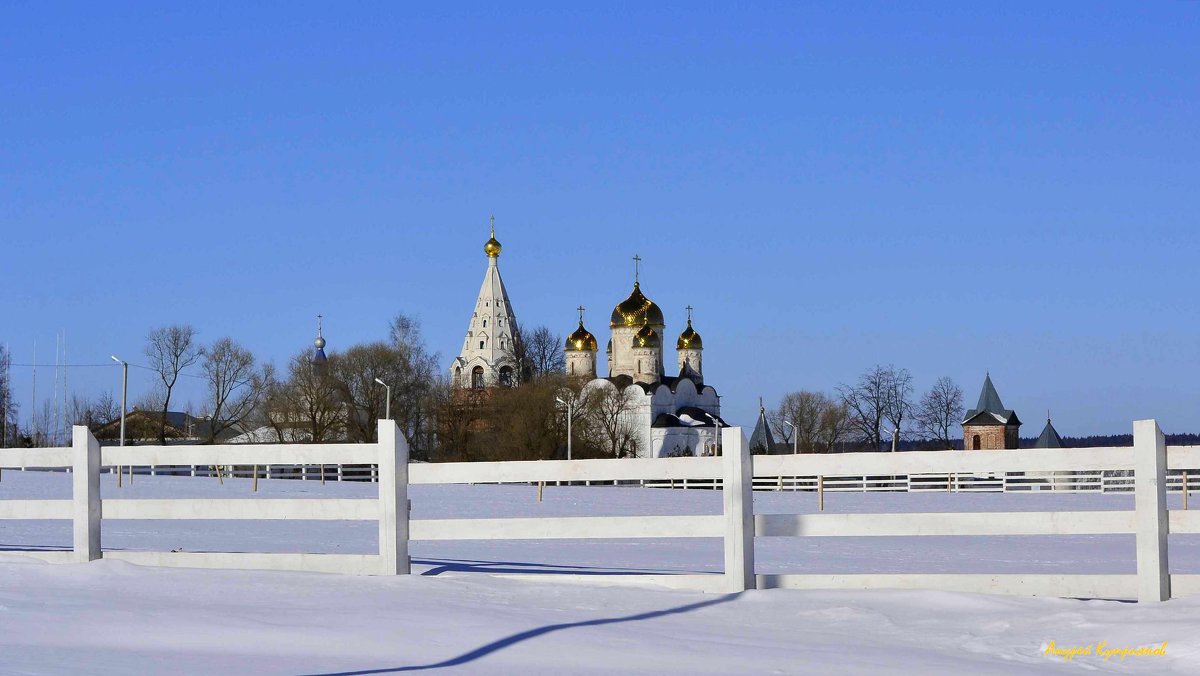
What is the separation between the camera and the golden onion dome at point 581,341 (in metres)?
120

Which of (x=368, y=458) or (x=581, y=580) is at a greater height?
(x=368, y=458)

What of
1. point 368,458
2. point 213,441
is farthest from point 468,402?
point 368,458

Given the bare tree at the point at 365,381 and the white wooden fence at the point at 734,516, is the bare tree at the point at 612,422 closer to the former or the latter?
the bare tree at the point at 365,381

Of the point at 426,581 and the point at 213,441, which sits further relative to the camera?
the point at 213,441

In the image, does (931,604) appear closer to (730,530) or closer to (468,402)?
(730,530)

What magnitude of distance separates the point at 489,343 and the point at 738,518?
111 m

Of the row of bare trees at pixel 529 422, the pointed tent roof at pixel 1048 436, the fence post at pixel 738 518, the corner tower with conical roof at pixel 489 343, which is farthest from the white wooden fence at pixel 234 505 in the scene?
the corner tower with conical roof at pixel 489 343

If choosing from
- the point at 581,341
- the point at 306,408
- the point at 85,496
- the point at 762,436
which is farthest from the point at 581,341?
the point at 85,496

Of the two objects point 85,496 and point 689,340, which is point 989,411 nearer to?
point 689,340

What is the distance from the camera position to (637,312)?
393 ft

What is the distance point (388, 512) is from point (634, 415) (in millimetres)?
103968

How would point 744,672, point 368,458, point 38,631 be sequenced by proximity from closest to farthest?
point 744,672
point 38,631
point 368,458

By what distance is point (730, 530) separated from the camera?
9227 mm

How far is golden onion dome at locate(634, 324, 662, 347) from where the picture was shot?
11912 centimetres
